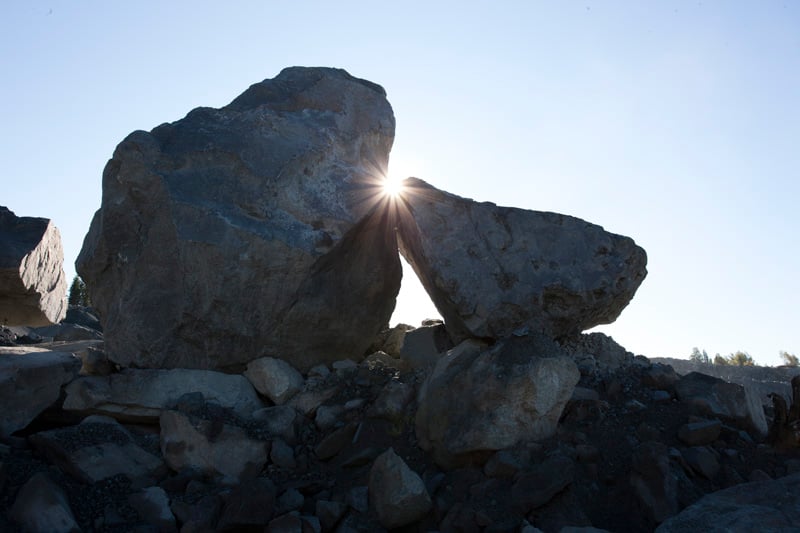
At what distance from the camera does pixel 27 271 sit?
7.94 metres

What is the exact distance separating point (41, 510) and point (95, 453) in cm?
59

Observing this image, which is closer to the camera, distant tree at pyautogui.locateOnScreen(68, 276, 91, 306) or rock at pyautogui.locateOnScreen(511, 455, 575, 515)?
rock at pyautogui.locateOnScreen(511, 455, 575, 515)

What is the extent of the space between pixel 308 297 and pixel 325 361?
1.79 feet

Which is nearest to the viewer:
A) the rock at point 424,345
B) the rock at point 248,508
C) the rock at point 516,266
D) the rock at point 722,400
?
the rock at point 248,508

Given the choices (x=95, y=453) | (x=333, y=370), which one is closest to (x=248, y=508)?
(x=95, y=453)

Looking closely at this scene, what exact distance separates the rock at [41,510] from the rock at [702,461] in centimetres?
327

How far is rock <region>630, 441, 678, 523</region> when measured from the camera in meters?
3.43

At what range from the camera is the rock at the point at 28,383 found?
4691mm

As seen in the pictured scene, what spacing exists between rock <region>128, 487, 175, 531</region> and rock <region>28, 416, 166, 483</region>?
29cm

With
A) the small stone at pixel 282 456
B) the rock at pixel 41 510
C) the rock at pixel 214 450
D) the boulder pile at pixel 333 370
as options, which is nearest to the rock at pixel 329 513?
the boulder pile at pixel 333 370

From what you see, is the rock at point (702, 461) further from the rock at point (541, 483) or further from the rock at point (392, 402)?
the rock at point (392, 402)

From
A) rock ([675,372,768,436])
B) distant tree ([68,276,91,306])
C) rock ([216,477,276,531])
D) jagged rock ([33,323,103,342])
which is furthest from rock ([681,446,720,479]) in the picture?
distant tree ([68,276,91,306])

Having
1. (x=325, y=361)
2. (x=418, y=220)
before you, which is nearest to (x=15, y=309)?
(x=325, y=361)

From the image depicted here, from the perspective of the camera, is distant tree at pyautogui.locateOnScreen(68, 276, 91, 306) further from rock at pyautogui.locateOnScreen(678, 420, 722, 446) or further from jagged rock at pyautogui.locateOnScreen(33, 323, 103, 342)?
rock at pyautogui.locateOnScreen(678, 420, 722, 446)
